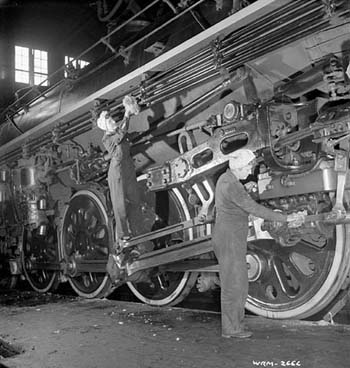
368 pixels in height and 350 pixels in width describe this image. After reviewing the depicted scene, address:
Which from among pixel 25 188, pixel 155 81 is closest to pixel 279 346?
pixel 155 81

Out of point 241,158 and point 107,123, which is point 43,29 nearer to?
point 107,123

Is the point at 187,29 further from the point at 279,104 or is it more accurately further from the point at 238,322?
the point at 238,322

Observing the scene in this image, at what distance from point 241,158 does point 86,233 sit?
3092 millimetres

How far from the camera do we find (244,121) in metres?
3.50

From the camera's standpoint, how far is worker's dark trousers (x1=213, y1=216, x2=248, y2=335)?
121 inches

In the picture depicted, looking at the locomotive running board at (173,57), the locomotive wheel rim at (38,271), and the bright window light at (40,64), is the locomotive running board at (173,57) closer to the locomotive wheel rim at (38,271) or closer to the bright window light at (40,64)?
the locomotive wheel rim at (38,271)

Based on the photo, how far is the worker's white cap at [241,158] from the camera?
314 centimetres

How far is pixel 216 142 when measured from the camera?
378cm

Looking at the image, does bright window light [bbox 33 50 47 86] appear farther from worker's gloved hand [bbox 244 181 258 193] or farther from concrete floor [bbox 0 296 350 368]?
worker's gloved hand [bbox 244 181 258 193]

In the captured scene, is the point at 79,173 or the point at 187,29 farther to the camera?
the point at 79,173

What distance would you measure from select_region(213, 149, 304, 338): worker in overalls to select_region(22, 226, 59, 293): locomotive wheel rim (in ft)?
12.7

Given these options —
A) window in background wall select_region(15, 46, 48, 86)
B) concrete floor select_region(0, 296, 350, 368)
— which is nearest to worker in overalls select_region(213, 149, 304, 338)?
concrete floor select_region(0, 296, 350, 368)

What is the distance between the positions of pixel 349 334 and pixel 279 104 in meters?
1.55

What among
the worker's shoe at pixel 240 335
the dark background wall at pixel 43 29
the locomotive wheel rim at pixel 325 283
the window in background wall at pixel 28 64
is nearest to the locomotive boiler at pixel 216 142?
the locomotive wheel rim at pixel 325 283
